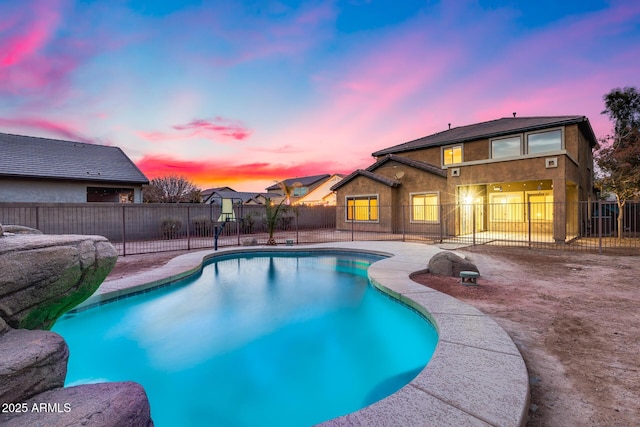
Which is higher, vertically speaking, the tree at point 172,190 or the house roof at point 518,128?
the house roof at point 518,128

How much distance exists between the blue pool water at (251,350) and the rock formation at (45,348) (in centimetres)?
154

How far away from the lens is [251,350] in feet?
15.8

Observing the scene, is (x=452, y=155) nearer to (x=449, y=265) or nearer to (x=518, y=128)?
(x=518, y=128)

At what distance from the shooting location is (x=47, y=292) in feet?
7.95

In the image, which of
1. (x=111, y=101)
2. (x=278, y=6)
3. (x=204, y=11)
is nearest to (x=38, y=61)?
(x=111, y=101)

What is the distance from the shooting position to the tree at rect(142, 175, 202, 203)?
35875 mm

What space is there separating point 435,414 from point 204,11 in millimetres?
13885

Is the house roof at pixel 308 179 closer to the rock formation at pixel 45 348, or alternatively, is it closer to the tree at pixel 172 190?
the tree at pixel 172 190

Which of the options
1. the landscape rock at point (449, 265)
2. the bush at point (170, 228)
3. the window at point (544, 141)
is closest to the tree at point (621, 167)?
the window at point (544, 141)

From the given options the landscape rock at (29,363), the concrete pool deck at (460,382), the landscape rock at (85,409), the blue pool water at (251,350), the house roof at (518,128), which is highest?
the house roof at (518,128)

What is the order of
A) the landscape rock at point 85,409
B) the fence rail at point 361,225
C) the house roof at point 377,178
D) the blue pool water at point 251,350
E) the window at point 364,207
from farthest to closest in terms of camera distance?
the window at point 364,207
the house roof at point 377,178
the fence rail at point 361,225
the blue pool water at point 251,350
the landscape rock at point 85,409

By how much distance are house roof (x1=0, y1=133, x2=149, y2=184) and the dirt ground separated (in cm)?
1213

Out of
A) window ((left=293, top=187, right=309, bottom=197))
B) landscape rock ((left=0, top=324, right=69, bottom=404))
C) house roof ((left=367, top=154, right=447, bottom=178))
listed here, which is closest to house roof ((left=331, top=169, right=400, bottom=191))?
house roof ((left=367, top=154, right=447, bottom=178))

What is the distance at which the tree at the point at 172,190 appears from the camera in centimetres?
3588
